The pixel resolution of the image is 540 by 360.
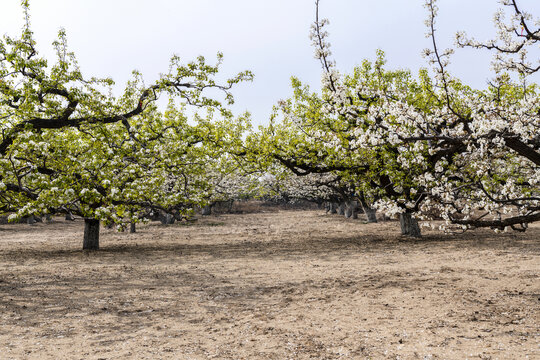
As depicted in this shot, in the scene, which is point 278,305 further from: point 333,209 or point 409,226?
point 333,209

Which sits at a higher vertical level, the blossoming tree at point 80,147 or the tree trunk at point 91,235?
the blossoming tree at point 80,147

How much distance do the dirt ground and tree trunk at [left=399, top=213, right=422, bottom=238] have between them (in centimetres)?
535

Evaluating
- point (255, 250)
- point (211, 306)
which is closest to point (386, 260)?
point (255, 250)

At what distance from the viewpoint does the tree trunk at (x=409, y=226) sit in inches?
984

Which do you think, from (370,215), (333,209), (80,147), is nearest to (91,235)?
(80,147)

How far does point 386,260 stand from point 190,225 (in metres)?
28.0

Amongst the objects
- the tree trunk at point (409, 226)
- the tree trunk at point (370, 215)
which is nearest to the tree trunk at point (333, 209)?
the tree trunk at point (370, 215)

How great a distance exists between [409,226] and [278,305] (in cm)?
1750

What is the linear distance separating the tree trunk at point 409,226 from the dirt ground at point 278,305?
5355mm

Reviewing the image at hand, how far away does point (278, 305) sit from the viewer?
410 inches

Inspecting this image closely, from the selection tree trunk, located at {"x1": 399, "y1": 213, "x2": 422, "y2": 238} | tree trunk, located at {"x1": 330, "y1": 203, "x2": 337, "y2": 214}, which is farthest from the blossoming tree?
tree trunk, located at {"x1": 330, "y1": 203, "x2": 337, "y2": 214}

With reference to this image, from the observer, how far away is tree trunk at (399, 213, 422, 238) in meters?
25.0

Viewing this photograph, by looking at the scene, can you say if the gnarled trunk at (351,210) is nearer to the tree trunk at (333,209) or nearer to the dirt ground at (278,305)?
the tree trunk at (333,209)

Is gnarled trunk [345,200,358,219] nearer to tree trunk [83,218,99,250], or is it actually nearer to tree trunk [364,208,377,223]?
tree trunk [364,208,377,223]
